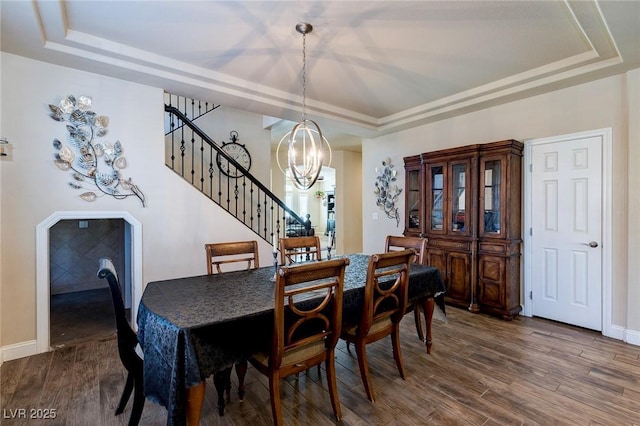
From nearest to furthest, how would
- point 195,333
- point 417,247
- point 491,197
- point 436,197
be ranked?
point 195,333
point 417,247
point 491,197
point 436,197

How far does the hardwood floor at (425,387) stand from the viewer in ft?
6.42

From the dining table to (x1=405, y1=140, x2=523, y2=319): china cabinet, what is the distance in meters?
2.43

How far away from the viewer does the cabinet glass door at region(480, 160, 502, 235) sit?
12.3 feet

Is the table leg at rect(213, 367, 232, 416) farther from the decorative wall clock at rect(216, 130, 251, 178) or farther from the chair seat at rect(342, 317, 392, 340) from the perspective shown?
the decorative wall clock at rect(216, 130, 251, 178)

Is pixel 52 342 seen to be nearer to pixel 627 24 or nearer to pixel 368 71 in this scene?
pixel 368 71

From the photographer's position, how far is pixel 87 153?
301 centimetres

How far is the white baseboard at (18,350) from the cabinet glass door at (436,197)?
15.4ft

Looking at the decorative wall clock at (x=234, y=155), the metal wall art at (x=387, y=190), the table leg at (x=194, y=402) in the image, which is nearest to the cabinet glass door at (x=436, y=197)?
the metal wall art at (x=387, y=190)

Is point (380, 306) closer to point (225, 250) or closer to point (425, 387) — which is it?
point (425, 387)

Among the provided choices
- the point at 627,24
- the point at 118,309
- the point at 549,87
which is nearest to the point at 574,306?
the point at 549,87

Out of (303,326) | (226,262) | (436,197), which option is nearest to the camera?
(303,326)

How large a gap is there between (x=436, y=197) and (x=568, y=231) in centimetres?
154

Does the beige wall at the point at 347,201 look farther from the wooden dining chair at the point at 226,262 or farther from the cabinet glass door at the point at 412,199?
the wooden dining chair at the point at 226,262

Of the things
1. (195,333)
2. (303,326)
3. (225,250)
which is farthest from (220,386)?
(225,250)
